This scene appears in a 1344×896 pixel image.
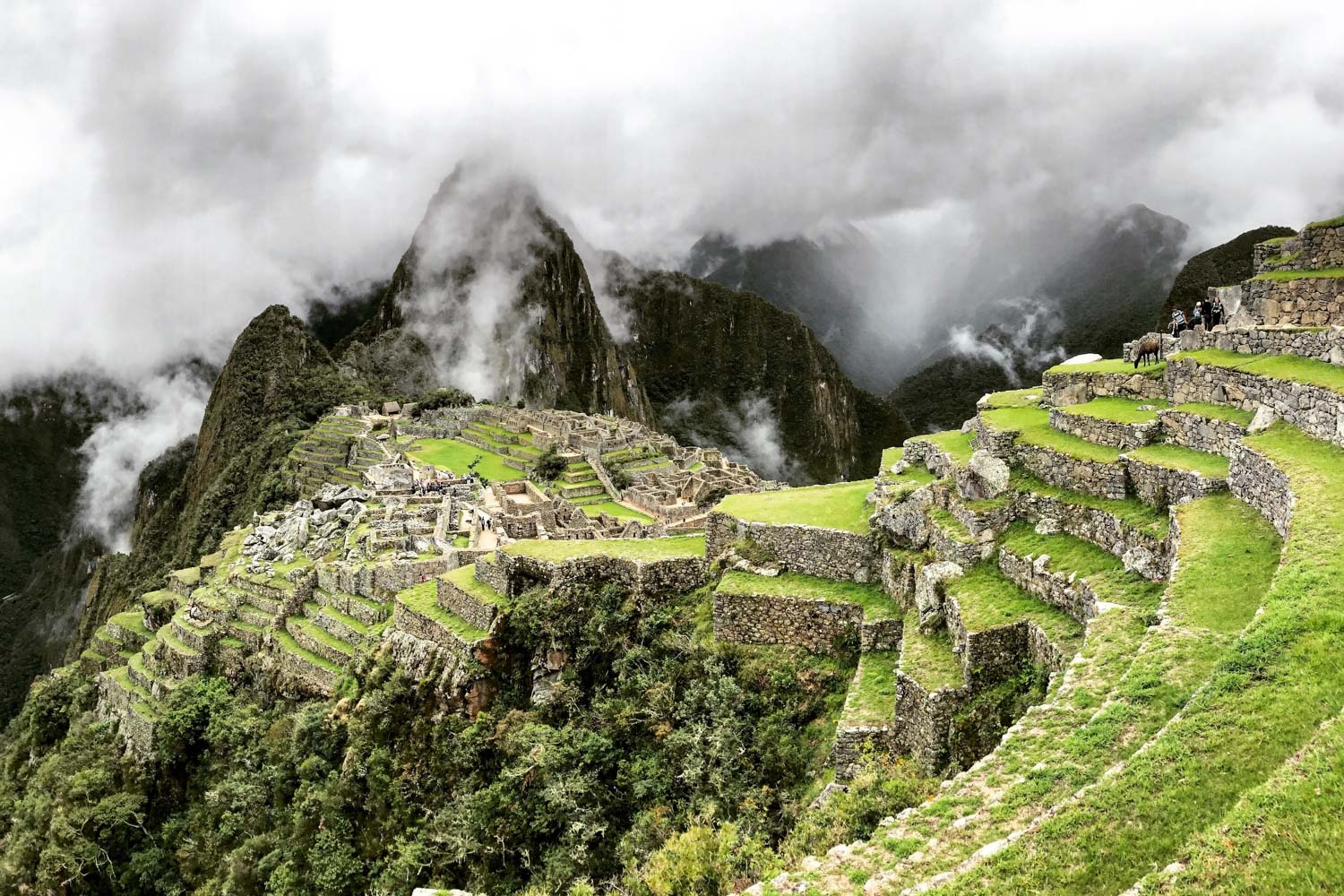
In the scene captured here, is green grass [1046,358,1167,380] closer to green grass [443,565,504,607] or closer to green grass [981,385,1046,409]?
green grass [981,385,1046,409]

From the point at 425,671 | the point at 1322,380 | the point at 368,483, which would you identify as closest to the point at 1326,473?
the point at 1322,380

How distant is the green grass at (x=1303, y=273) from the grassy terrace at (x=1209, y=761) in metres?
8.41

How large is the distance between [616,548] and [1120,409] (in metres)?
9.45

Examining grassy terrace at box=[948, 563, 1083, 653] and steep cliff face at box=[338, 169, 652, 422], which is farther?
steep cliff face at box=[338, 169, 652, 422]

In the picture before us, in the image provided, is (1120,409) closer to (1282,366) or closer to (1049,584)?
(1282,366)

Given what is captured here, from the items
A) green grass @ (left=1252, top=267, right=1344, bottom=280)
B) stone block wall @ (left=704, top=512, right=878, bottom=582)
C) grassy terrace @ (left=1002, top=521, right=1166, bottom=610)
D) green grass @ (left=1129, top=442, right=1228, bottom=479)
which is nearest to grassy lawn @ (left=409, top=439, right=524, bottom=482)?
stone block wall @ (left=704, top=512, right=878, bottom=582)

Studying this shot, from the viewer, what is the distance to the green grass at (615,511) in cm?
4491

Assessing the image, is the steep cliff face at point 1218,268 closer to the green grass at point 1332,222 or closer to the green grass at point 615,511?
the green grass at point 615,511

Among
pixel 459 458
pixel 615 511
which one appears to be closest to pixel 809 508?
pixel 615 511

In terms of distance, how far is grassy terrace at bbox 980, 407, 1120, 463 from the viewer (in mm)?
10352

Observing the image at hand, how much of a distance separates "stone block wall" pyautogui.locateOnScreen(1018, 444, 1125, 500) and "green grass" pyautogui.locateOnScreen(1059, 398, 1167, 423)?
3.70 feet

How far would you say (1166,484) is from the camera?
29.2ft

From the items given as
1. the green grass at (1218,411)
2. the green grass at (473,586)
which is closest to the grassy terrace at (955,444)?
the green grass at (1218,411)

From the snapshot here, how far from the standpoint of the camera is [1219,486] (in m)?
8.42
